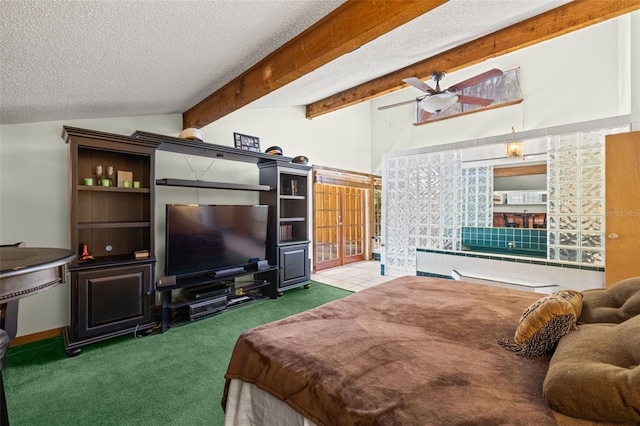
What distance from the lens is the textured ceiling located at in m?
1.42

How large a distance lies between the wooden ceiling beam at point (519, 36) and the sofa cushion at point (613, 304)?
2.50m

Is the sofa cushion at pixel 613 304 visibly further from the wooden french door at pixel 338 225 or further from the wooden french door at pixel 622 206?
the wooden french door at pixel 338 225

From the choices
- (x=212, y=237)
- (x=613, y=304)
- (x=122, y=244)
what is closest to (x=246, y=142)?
(x=212, y=237)

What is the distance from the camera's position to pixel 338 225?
6.12 meters

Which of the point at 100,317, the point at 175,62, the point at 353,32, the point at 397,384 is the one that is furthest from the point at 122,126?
the point at 397,384

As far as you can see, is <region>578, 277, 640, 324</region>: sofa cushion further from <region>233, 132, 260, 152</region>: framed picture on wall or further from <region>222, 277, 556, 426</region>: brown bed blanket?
<region>233, 132, 260, 152</region>: framed picture on wall

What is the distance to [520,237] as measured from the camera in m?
4.31

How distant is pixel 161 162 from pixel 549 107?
225 inches

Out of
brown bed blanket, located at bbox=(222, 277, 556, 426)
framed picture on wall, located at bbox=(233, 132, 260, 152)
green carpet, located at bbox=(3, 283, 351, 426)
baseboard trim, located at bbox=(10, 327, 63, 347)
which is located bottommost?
green carpet, located at bbox=(3, 283, 351, 426)

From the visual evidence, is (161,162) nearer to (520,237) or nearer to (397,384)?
(397,384)

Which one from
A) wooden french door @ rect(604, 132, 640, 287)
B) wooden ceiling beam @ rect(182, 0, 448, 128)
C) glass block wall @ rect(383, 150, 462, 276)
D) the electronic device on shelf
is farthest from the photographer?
glass block wall @ rect(383, 150, 462, 276)

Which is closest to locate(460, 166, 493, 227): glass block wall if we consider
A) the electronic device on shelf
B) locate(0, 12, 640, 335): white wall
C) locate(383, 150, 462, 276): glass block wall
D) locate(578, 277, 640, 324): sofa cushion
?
locate(383, 150, 462, 276): glass block wall

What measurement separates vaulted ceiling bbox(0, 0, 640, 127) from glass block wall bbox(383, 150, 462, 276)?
5.29 ft

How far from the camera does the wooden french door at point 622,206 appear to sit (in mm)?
3014
